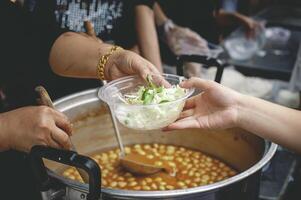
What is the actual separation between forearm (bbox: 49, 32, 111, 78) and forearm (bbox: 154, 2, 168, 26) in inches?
48.3

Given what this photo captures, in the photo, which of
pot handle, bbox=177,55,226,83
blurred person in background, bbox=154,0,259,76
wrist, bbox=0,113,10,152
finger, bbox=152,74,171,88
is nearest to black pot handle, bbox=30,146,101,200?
wrist, bbox=0,113,10,152

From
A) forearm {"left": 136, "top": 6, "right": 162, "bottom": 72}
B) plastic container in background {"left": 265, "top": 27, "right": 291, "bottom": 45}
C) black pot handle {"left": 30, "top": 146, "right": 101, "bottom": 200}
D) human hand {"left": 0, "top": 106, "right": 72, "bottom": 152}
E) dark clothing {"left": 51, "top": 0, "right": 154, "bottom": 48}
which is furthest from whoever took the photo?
plastic container in background {"left": 265, "top": 27, "right": 291, "bottom": 45}

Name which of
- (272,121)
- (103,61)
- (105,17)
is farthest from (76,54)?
(272,121)

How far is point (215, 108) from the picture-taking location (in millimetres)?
1596

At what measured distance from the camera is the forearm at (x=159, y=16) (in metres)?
3.13

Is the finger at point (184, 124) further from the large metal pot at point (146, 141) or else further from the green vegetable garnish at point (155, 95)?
the large metal pot at point (146, 141)

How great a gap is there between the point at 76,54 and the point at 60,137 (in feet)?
2.19

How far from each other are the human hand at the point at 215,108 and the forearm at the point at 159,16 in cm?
164

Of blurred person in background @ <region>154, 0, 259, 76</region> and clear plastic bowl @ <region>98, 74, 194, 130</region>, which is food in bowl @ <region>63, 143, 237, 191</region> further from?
blurred person in background @ <region>154, 0, 259, 76</region>

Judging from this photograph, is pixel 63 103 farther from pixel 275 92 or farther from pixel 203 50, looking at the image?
pixel 275 92

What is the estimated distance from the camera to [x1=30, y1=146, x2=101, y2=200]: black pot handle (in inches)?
44.1

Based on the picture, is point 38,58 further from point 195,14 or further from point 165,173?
point 195,14

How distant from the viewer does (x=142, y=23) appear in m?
2.67

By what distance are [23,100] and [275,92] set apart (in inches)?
72.7
